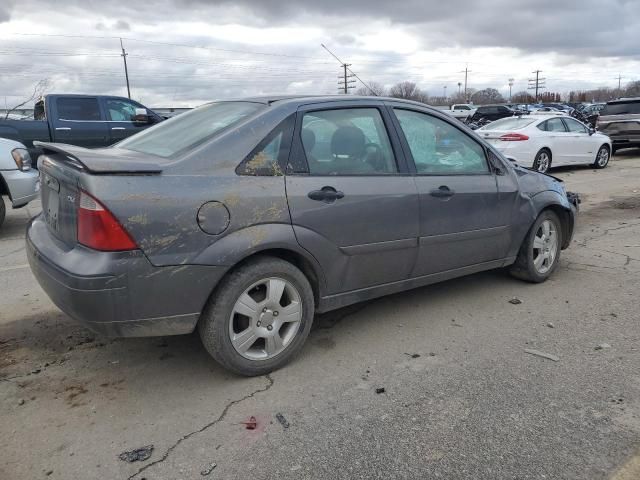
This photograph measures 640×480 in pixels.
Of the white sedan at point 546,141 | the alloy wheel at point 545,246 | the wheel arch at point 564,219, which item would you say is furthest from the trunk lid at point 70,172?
the white sedan at point 546,141

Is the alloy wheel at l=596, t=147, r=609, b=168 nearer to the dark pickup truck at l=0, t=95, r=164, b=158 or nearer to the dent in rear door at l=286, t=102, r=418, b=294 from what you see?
the dark pickup truck at l=0, t=95, r=164, b=158

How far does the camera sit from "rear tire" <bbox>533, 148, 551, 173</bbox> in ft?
42.7

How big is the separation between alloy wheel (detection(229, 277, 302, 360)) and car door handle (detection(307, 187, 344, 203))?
1.76 ft

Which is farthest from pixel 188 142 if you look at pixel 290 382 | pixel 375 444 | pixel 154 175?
pixel 375 444

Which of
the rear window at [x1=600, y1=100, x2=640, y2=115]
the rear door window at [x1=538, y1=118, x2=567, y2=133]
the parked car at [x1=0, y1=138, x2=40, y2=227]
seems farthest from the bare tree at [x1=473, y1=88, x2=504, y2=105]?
the parked car at [x1=0, y1=138, x2=40, y2=227]

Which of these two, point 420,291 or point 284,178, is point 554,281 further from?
point 284,178

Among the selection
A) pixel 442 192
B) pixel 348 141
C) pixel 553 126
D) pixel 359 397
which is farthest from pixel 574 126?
pixel 359 397

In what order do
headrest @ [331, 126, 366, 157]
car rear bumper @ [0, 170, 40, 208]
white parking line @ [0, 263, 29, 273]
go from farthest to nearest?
1. car rear bumper @ [0, 170, 40, 208]
2. white parking line @ [0, 263, 29, 273]
3. headrest @ [331, 126, 366, 157]

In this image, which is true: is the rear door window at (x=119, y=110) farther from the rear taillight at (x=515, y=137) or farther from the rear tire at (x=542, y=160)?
the rear tire at (x=542, y=160)

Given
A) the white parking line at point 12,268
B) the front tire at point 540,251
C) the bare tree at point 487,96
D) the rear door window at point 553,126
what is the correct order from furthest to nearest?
the bare tree at point 487,96, the rear door window at point 553,126, the white parking line at point 12,268, the front tire at point 540,251

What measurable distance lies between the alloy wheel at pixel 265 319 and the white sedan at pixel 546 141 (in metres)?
10.4

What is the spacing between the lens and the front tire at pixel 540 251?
4.75 m

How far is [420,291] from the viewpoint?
4.72 m

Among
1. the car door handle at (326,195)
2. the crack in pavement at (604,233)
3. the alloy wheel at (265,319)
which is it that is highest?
the car door handle at (326,195)
